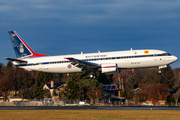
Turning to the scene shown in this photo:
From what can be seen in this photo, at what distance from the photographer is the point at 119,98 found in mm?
108625

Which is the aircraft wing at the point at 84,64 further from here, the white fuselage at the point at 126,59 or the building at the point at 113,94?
the building at the point at 113,94

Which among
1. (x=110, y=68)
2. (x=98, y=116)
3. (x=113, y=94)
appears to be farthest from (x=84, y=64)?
(x=113, y=94)

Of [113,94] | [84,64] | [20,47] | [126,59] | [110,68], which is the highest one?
[20,47]

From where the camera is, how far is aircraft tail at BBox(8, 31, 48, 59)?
6219 centimetres

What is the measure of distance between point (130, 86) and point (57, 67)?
85.6m

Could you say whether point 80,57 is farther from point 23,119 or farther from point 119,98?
point 119,98

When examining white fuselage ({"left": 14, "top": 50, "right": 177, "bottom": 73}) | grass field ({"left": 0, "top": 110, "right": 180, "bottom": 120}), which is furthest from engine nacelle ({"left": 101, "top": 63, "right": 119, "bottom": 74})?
grass field ({"left": 0, "top": 110, "right": 180, "bottom": 120})

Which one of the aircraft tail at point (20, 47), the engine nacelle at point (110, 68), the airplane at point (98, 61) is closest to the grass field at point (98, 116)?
the engine nacelle at point (110, 68)

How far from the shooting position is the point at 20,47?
63281 mm

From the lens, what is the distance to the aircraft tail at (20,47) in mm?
62188

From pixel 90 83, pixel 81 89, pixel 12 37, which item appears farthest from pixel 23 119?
pixel 90 83

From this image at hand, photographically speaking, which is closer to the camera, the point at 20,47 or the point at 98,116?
the point at 98,116

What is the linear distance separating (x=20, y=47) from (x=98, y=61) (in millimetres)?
20549

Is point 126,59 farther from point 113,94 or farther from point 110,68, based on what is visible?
point 113,94
